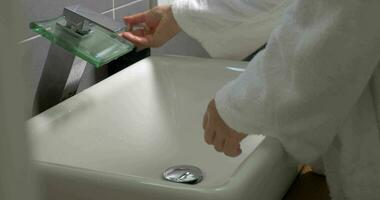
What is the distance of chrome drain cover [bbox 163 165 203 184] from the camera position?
0.75m

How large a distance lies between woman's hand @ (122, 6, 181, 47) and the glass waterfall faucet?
0.12 meters

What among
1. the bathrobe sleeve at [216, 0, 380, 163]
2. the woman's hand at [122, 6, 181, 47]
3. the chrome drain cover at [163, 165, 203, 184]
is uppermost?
the bathrobe sleeve at [216, 0, 380, 163]

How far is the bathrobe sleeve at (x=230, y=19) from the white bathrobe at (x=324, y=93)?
11.6 inches

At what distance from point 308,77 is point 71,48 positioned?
0.36 meters

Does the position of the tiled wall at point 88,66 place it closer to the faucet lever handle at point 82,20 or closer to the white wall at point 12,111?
the faucet lever handle at point 82,20

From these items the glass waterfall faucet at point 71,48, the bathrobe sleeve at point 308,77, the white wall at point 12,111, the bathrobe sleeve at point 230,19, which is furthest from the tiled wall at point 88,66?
the white wall at point 12,111

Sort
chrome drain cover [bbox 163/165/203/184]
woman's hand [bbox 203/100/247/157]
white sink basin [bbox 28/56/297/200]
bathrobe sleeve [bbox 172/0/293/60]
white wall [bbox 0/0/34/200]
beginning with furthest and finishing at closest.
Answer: bathrobe sleeve [bbox 172/0/293/60]
chrome drain cover [bbox 163/165/203/184]
woman's hand [bbox 203/100/247/157]
white sink basin [bbox 28/56/297/200]
white wall [bbox 0/0/34/200]

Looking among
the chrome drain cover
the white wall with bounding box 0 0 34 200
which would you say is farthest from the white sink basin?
the white wall with bounding box 0 0 34 200

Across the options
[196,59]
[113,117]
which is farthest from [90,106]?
[196,59]

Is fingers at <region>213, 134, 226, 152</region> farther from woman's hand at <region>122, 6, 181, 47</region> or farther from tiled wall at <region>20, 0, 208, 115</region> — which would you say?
woman's hand at <region>122, 6, 181, 47</region>

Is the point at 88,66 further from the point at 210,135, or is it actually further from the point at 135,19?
the point at 210,135

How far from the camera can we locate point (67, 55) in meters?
0.80

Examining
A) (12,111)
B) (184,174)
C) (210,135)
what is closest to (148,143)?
(184,174)

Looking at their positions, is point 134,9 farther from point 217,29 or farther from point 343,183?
point 343,183
